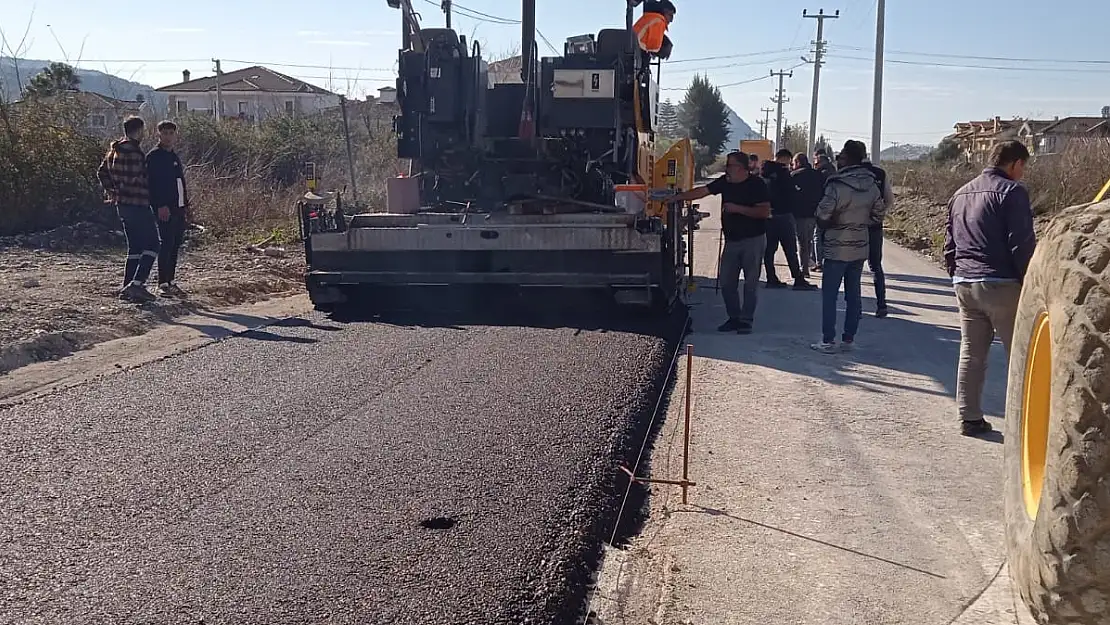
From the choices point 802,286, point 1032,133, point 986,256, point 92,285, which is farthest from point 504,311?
point 1032,133

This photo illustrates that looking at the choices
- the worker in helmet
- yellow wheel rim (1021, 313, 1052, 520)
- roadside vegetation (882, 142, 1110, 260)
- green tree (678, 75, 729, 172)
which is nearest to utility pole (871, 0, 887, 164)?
roadside vegetation (882, 142, 1110, 260)

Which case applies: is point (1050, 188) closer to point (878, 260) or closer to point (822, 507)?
point (878, 260)

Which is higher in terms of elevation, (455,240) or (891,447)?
(455,240)

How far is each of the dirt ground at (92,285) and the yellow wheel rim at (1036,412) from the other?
6.88 m

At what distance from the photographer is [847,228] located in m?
8.79

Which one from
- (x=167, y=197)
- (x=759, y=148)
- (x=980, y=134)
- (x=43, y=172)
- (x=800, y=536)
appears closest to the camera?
(x=800, y=536)

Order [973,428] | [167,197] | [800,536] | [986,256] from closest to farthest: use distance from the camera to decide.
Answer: [800,536] < [986,256] < [973,428] < [167,197]

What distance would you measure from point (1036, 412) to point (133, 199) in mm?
9270

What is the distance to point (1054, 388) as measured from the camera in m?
2.88

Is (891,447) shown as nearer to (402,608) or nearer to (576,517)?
(576,517)

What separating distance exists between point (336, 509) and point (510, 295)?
6.22 meters

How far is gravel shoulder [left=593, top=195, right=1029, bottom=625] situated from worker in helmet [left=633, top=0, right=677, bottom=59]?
3562 mm

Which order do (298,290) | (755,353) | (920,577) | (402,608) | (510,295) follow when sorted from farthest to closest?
1. (298,290)
2. (510,295)
3. (755,353)
4. (920,577)
5. (402,608)

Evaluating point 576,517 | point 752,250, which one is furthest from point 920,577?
point 752,250
